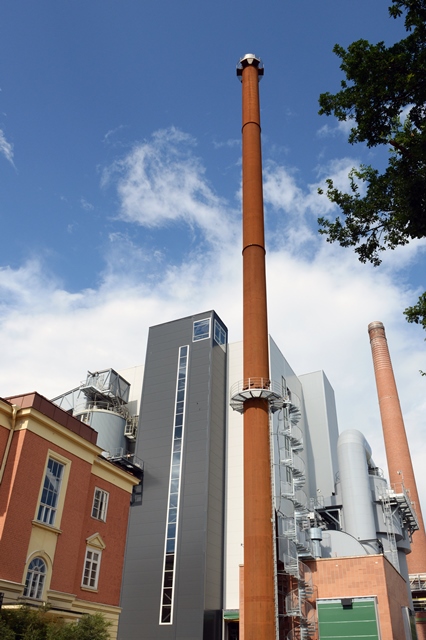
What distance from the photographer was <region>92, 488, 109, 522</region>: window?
2259 centimetres

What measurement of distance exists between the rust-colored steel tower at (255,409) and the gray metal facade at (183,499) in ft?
52.0

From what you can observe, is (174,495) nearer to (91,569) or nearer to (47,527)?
(91,569)

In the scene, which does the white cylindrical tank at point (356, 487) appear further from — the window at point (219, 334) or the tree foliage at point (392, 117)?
the tree foliage at point (392, 117)

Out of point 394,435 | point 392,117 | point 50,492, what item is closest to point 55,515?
point 50,492

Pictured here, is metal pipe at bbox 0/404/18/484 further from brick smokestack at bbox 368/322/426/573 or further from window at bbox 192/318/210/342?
brick smokestack at bbox 368/322/426/573

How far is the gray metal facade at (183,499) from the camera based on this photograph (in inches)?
1435

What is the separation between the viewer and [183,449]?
41781 millimetres

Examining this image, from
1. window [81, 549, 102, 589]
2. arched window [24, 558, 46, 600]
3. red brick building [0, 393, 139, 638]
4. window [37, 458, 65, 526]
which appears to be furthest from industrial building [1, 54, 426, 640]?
arched window [24, 558, 46, 600]

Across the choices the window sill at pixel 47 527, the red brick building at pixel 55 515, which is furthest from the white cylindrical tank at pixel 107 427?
the window sill at pixel 47 527

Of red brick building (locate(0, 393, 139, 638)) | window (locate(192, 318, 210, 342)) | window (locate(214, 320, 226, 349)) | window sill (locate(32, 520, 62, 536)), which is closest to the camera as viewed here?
red brick building (locate(0, 393, 139, 638))

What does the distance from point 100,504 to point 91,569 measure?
2.57m

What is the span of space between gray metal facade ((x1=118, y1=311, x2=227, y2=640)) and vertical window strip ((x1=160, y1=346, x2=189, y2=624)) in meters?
0.26

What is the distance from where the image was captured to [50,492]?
19.8 m

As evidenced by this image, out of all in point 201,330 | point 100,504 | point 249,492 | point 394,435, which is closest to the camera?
point 100,504
